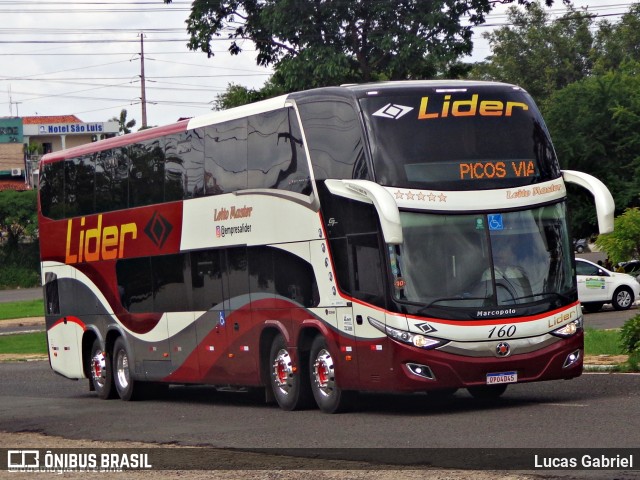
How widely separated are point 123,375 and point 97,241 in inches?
93.0

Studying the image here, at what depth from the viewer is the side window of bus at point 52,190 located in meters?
24.6

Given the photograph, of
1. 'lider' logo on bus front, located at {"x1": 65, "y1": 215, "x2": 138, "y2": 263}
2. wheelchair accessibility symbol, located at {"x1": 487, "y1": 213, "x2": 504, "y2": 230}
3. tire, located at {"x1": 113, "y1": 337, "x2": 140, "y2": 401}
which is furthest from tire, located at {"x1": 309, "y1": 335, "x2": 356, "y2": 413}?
tire, located at {"x1": 113, "y1": 337, "x2": 140, "y2": 401}

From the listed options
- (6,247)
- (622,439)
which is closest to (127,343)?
(622,439)

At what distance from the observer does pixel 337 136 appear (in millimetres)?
16531

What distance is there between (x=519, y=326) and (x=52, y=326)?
12344mm

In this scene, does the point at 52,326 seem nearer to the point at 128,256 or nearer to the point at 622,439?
the point at 128,256

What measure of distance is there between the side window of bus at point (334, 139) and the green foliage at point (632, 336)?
608cm

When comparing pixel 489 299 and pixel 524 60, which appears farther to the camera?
pixel 524 60

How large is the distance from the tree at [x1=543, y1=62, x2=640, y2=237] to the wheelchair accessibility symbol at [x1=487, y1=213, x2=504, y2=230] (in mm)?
25439

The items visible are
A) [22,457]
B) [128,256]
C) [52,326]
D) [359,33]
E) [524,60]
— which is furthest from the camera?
[524,60]

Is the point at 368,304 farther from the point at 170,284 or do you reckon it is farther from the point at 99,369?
the point at 99,369

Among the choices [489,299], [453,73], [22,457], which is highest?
[453,73]

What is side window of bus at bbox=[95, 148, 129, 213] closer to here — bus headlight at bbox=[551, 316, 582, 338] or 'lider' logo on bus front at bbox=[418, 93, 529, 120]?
'lider' logo on bus front at bbox=[418, 93, 529, 120]

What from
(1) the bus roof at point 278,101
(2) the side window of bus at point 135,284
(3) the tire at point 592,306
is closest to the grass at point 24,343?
(3) the tire at point 592,306
